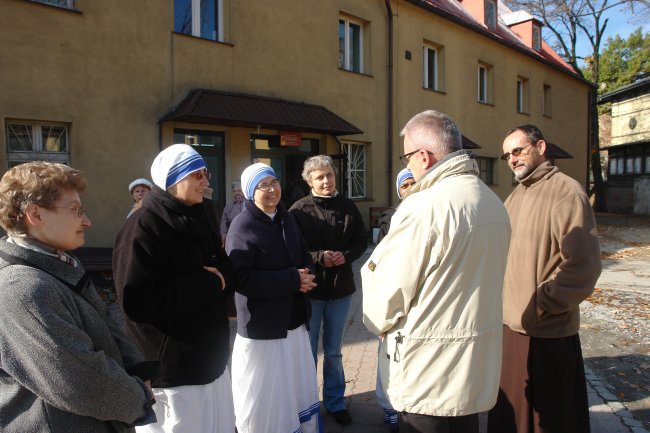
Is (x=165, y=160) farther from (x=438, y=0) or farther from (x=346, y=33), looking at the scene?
(x=438, y=0)

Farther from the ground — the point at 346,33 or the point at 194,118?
the point at 346,33

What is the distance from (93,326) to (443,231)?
1.37 meters

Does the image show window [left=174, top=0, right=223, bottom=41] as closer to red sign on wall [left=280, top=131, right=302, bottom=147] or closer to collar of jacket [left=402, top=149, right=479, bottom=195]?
red sign on wall [left=280, top=131, right=302, bottom=147]

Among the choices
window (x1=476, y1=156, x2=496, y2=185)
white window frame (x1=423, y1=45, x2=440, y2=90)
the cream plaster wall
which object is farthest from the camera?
the cream plaster wall

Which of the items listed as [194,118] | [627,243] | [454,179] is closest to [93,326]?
[454,179]

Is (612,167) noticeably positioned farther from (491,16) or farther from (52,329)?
(52,329)

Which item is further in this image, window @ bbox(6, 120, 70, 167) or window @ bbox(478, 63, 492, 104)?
window @ bbox(478, 63, 492, 104)

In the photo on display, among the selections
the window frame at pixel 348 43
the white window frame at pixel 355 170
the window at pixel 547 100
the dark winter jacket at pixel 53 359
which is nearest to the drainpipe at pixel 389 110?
the white window frame at pixel 355 170

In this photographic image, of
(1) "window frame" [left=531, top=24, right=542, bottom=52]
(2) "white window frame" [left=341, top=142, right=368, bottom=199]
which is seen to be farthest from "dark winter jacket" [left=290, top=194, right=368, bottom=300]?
(1) "window frame" [left=531, top=24, right=542, bottom=52]

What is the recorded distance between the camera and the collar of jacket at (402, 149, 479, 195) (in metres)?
2.07

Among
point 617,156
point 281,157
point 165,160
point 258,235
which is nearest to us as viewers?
point 165,160

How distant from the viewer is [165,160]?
8.06 ft

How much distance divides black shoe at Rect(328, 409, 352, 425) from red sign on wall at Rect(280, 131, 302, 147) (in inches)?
298

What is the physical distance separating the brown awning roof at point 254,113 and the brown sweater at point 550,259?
6.37 meters
